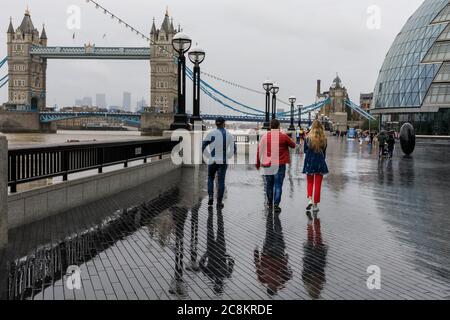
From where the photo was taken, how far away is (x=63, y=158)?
895cm

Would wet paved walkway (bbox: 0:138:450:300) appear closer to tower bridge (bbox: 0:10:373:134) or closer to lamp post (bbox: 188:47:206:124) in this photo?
lamp post (bbox: 188:47:206:124)

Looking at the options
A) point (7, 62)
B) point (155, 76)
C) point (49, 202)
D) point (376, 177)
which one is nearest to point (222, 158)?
point (49, 202)

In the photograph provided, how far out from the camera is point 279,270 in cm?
541

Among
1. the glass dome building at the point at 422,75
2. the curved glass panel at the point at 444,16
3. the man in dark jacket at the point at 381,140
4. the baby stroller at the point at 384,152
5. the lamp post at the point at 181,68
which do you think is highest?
the curved glass panel at the point at 444,16

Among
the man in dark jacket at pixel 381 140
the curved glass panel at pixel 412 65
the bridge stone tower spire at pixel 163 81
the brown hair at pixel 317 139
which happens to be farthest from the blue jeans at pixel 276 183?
the bridge stone tower spire at pixel 163 81

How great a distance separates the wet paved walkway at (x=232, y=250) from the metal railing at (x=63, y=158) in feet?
2.70

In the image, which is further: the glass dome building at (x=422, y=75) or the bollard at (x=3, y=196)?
the glass dome building at (x=422, y=75)

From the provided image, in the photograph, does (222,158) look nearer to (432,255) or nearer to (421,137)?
(432,255)

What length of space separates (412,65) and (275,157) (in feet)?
221

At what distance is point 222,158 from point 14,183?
12.9 ft

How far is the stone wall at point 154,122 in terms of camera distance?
9731 cm

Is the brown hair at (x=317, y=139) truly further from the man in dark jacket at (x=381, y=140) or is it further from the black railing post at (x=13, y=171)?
the man in dark jacket at (x=381, y=140)

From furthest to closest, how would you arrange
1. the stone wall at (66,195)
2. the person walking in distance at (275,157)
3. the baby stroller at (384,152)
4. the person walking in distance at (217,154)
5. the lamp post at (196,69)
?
the baby stroller at (384,152) < the lamp post at (196,69) < the person walking in distance at (217,154) < the person walking in distance at (275,157) < the stone wall at (66,195)

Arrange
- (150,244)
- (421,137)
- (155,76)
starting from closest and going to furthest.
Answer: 1. (150,244)
2. (421,137)
3. (155,76)
